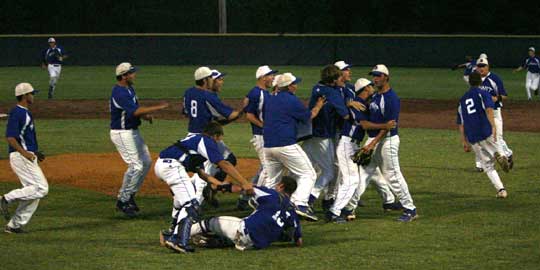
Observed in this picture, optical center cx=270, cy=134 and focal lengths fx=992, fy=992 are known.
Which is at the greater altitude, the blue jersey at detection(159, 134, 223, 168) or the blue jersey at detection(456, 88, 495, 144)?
the blue jersey at detection(159, 134, 223, 168)

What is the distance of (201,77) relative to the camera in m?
13.2

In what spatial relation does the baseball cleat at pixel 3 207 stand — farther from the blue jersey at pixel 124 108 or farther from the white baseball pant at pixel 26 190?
the blue jersey at pixel 124 108

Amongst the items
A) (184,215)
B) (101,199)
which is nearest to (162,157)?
(184,215)

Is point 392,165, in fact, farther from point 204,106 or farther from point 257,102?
point 204,106

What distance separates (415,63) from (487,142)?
3343 centimetres

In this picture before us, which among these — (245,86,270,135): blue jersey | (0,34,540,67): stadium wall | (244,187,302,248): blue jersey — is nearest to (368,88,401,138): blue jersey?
(245,86,270,135): blue jersey

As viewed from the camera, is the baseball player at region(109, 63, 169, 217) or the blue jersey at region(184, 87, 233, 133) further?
the baseball player at region(109, 63, 169, 217)

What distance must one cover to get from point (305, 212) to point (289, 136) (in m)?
0.99

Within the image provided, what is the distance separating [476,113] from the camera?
47.1 ft

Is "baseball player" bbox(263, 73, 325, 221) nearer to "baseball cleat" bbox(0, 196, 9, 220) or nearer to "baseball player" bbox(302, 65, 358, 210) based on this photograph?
"baseball player" bbox(302, 65, 358, 210)

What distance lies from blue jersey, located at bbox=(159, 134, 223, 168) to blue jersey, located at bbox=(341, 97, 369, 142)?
7.69ft

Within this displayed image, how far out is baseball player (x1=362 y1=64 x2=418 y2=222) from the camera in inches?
487

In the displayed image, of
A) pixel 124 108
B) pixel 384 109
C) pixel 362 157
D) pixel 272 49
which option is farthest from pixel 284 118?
pixel 272 49

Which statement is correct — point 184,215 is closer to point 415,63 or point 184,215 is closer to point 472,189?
→ point 472,189
